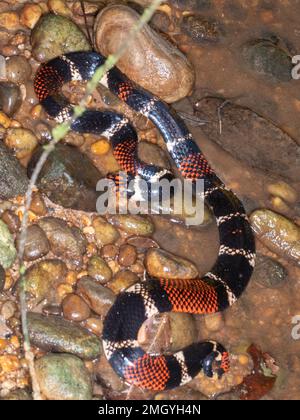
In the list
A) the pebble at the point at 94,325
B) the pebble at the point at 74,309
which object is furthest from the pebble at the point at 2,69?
the pebble at the point at 94,325

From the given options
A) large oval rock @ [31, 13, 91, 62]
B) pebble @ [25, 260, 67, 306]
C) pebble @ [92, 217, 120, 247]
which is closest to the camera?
pebble @ [25, 260, 67, 306]

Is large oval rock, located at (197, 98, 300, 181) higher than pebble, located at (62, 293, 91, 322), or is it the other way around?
large oval rock, located at (197, 98, 300, 181)

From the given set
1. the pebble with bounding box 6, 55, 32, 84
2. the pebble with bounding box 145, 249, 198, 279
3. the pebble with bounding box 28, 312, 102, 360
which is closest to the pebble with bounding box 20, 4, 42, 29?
the pebble with bounding box 6, 55, 32, 84

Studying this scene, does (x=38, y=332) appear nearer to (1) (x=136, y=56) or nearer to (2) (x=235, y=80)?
(1) (x=136, y=56)

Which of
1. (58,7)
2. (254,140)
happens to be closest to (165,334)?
(254,140)

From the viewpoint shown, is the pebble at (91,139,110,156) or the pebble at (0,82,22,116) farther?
the pebble at (91,139,110,156)

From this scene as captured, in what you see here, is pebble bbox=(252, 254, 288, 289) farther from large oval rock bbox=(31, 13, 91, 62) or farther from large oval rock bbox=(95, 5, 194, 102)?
large oval rock bbox=(31, 13, 91, 62)

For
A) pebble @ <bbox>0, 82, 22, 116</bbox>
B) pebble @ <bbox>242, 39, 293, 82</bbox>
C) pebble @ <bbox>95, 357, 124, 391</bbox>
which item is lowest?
pebble @ <bbox>95, 357, 124, 391</bbox>

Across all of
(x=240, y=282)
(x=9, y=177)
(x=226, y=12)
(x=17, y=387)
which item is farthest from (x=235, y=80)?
(x=17, y=387)

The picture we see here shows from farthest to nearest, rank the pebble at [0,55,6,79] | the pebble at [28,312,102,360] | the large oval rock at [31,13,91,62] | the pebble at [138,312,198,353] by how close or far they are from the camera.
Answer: the large oval rock at [31,13,91,62]
the pebble at [0,55,6,79]
the pebble at [138,312,198,353]
the pebble at [28,312,102,360]
